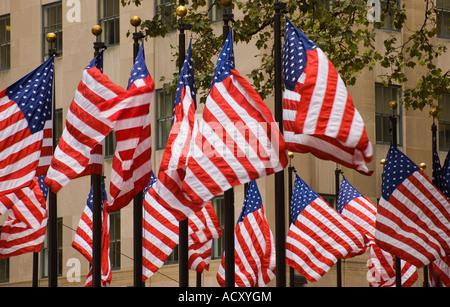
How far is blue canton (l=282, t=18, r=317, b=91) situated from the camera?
18.5 meters

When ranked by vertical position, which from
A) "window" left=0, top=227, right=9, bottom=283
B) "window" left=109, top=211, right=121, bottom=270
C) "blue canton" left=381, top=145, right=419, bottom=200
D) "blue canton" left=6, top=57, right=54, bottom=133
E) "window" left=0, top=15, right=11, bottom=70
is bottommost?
"window" left=0, top=227, right=9, bottom=283

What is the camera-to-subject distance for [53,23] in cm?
4328

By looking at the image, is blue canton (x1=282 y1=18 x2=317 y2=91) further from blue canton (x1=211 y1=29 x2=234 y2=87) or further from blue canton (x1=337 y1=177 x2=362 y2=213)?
blue canton (x1=337 y1=177 x2=362 y2=213)

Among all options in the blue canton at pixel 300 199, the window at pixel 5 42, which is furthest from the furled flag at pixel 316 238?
the window at pixel 5 42

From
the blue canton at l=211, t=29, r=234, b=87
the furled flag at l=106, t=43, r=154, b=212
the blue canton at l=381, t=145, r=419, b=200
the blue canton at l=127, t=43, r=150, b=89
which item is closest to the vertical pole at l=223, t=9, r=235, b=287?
the furled flag at l=106, t=43, r=154, b=212

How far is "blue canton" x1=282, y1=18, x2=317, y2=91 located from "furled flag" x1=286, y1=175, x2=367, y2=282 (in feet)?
28.7

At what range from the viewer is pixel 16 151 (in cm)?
2048

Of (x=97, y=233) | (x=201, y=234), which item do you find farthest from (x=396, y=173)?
(x=97, y=233)

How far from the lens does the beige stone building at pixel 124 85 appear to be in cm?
3712

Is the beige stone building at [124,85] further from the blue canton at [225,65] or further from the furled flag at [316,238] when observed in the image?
the blue canton at [225,65]

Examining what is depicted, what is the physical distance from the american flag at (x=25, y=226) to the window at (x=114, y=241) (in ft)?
44.2

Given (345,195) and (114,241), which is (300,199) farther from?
(114,241)

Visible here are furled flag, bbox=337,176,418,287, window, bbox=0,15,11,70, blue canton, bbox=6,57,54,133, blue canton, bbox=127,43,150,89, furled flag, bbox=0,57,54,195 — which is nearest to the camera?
blue canton, bbox=127,43,150,89

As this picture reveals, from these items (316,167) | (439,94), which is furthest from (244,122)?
(316,167)
